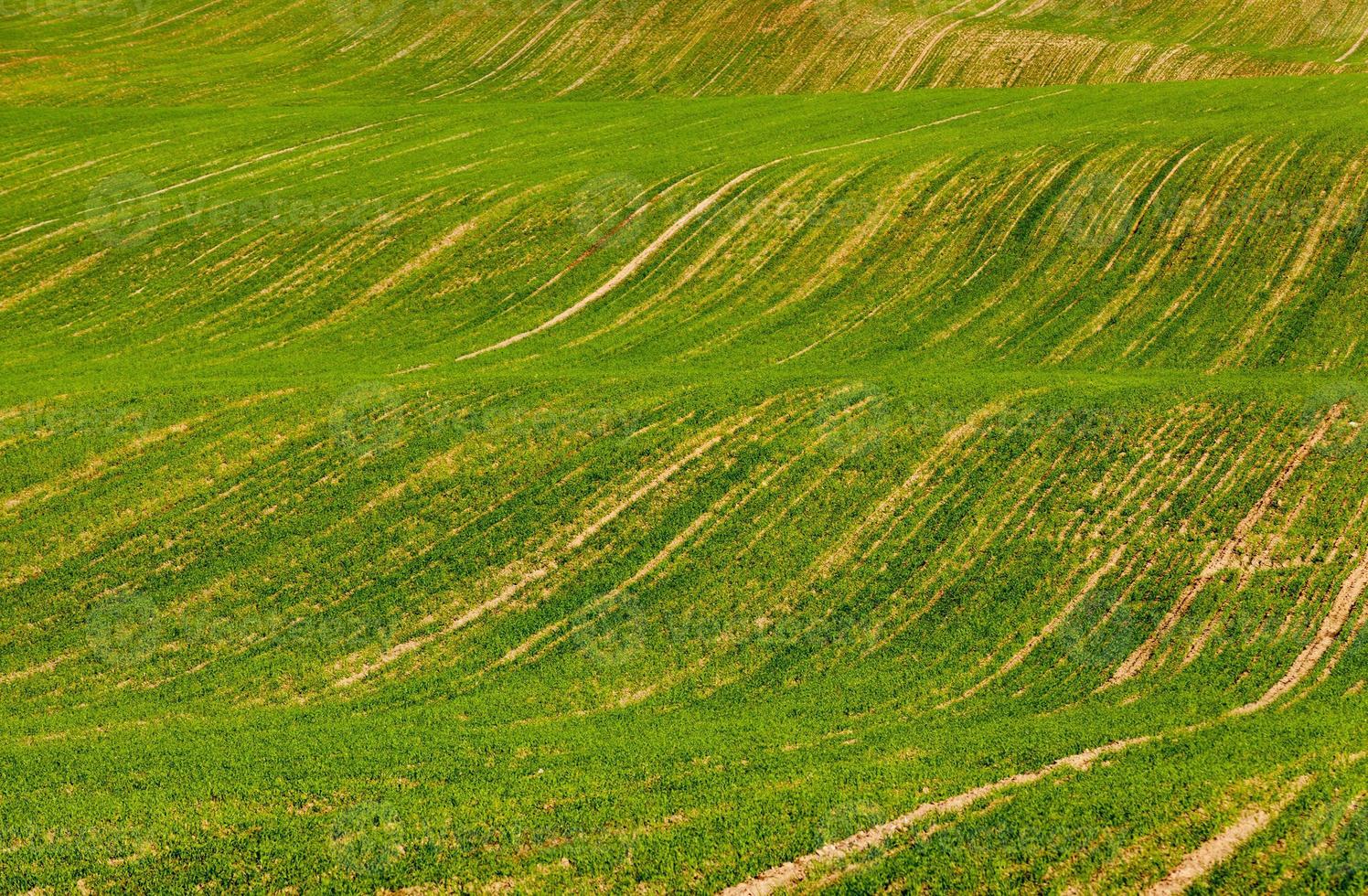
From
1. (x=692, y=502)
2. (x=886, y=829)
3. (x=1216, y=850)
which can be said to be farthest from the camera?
(x=692, y=502)

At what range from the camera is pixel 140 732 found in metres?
18.3

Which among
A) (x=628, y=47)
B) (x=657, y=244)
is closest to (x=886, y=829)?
(x=657, y=244)

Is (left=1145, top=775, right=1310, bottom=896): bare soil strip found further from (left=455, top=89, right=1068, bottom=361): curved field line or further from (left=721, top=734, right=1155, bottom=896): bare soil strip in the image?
(left=455, top=89, right=1068, bottom=361): curved field line

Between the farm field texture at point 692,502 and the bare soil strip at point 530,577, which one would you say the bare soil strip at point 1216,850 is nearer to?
the farm field texture at point 692,502

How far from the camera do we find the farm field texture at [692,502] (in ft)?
46.5

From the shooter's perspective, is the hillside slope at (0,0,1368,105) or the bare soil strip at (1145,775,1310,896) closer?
the bare soil strip at (1145,775,1310,896)

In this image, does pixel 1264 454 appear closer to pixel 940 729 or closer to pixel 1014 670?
pixel 1014 670

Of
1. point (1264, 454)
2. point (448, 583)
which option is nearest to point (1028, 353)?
point (1264, 454)

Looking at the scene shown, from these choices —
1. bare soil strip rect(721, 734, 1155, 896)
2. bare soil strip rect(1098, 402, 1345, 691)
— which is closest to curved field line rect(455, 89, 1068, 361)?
bare soil strip rect(1098, 402, 1345, 691)

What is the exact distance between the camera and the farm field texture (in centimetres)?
1417

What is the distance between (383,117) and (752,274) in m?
27.8

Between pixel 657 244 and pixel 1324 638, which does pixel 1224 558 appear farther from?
pixel 657 244

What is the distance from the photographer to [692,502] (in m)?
24.5

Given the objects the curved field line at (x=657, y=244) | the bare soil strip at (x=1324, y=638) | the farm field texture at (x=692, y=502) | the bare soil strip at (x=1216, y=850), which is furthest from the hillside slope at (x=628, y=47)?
Result: the bare soil strip at (x=1216, y=850)
